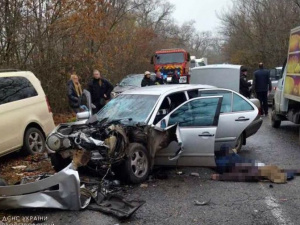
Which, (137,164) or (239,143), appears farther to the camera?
(239,143)

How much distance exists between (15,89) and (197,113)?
147 inches

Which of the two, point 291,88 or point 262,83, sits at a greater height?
point 291,88

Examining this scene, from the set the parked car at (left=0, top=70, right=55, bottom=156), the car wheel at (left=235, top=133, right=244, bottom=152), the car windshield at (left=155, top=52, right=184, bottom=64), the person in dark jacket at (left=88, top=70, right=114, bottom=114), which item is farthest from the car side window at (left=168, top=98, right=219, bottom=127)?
the car windshield at (left=155, top=52, right=184, bottom=64)

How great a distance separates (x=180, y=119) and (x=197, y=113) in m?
0.31

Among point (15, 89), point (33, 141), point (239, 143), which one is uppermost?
point (15, 89)

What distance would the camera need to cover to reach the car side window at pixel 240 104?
773cm

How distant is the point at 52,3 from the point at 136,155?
803 centimetres

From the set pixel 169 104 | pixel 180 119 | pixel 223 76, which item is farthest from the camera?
pixel 223 76

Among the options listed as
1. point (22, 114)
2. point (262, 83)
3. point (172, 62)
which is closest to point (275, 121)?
point (262, 83)

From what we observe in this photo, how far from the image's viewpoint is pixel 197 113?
21.7 feet

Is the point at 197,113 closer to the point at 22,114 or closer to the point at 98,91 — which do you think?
the point at 22,114

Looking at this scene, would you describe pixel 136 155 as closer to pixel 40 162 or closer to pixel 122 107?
pixel 122 107

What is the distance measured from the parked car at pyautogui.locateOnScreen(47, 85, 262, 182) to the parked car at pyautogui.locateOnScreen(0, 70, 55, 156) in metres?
1.41

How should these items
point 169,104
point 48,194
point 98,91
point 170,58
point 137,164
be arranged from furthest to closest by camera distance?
point 170,58 → point 98,91 → point 169,104 → point 137,164 → point 48,194
